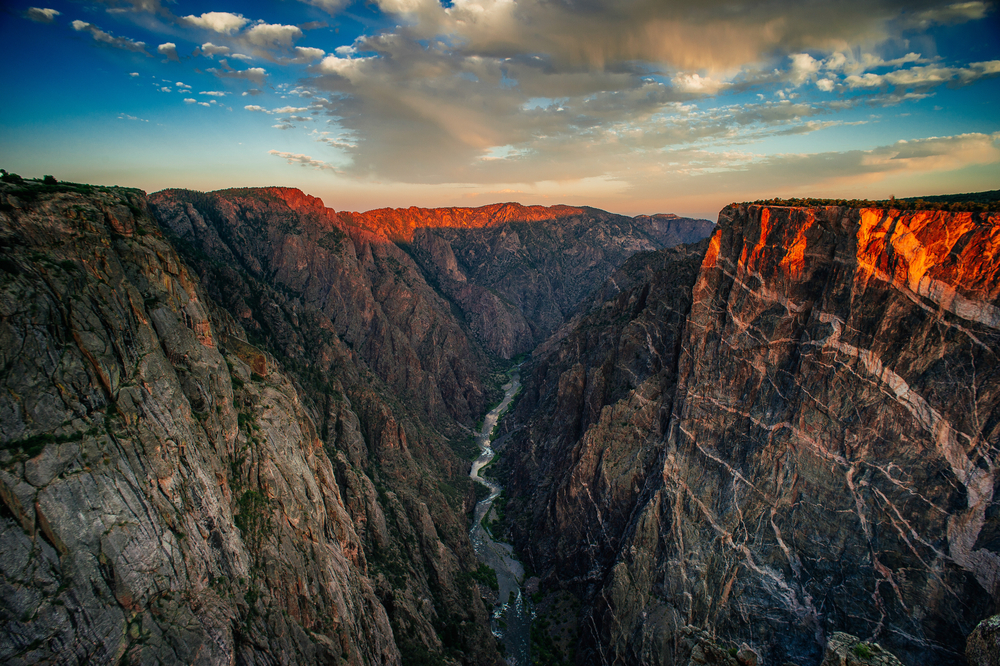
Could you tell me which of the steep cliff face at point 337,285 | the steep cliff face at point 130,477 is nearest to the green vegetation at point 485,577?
the steep cliff face at point 130,477

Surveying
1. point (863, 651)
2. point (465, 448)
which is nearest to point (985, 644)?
point (863, 651)

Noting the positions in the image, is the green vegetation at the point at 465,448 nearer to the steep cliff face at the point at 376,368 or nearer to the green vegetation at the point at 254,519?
the steep cliff face at the point at 376,368

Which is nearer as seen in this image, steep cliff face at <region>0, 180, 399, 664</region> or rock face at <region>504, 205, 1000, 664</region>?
steep cliff face at <region>0, 180, 399, 664</region>

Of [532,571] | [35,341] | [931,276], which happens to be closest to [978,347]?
[931,276]

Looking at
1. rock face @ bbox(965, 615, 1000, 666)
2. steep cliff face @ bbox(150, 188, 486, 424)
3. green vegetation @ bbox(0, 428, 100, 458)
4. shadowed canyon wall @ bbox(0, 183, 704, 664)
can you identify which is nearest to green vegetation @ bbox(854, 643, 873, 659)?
rock face @ bbox(965, 615, 1000, 666)

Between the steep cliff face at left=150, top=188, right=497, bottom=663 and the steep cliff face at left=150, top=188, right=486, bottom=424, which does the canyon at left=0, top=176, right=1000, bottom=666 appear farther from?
the steep cliff face at left=150, top=188, right=486, bottom=424

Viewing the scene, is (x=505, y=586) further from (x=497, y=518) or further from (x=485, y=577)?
(x=497, y=518)

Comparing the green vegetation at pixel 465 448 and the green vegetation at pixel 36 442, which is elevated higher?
the green vegetation at pixel 36 442

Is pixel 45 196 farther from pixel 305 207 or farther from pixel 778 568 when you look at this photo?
pixel 305 207
